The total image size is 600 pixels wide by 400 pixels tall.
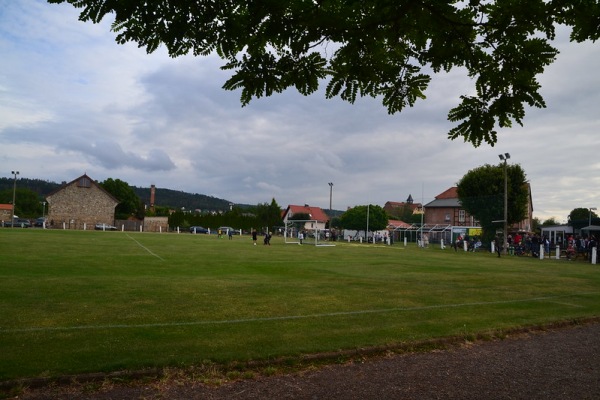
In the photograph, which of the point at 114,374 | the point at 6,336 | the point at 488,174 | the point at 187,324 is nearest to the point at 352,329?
the point at 187,324

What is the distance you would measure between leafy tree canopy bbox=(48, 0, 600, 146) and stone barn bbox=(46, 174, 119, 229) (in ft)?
268

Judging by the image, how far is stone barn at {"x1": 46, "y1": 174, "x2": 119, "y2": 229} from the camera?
7969cm

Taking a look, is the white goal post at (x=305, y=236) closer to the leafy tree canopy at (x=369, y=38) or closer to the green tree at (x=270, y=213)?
the green tree at (x=270, y=213)

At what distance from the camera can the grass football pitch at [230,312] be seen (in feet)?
21.1

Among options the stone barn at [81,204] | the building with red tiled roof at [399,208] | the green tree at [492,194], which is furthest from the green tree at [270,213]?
the building with red tiled roof at [399,208]

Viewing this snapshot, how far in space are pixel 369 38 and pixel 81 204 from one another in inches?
3400

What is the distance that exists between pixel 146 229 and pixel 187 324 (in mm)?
79333

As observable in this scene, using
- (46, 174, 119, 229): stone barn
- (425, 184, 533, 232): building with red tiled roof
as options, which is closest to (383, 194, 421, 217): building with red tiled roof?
(425, 184, 533, 232): building with red tiled roof

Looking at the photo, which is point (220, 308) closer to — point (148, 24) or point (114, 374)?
point (114, 374)

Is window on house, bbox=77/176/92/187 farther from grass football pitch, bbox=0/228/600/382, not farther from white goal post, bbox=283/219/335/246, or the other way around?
grass football pitch, bbox=0/228/600/382

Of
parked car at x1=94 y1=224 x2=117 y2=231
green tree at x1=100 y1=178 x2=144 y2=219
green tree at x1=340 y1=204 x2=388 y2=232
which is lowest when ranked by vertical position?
parked car at x1=94 y1=224 x2=117 y2=231

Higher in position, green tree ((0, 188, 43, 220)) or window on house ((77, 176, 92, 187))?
window on house ((77, 176, 92, 187))

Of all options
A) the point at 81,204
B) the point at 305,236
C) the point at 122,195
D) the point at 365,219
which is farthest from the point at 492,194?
the point at 122,195

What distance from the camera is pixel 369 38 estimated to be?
4035 millimetres
